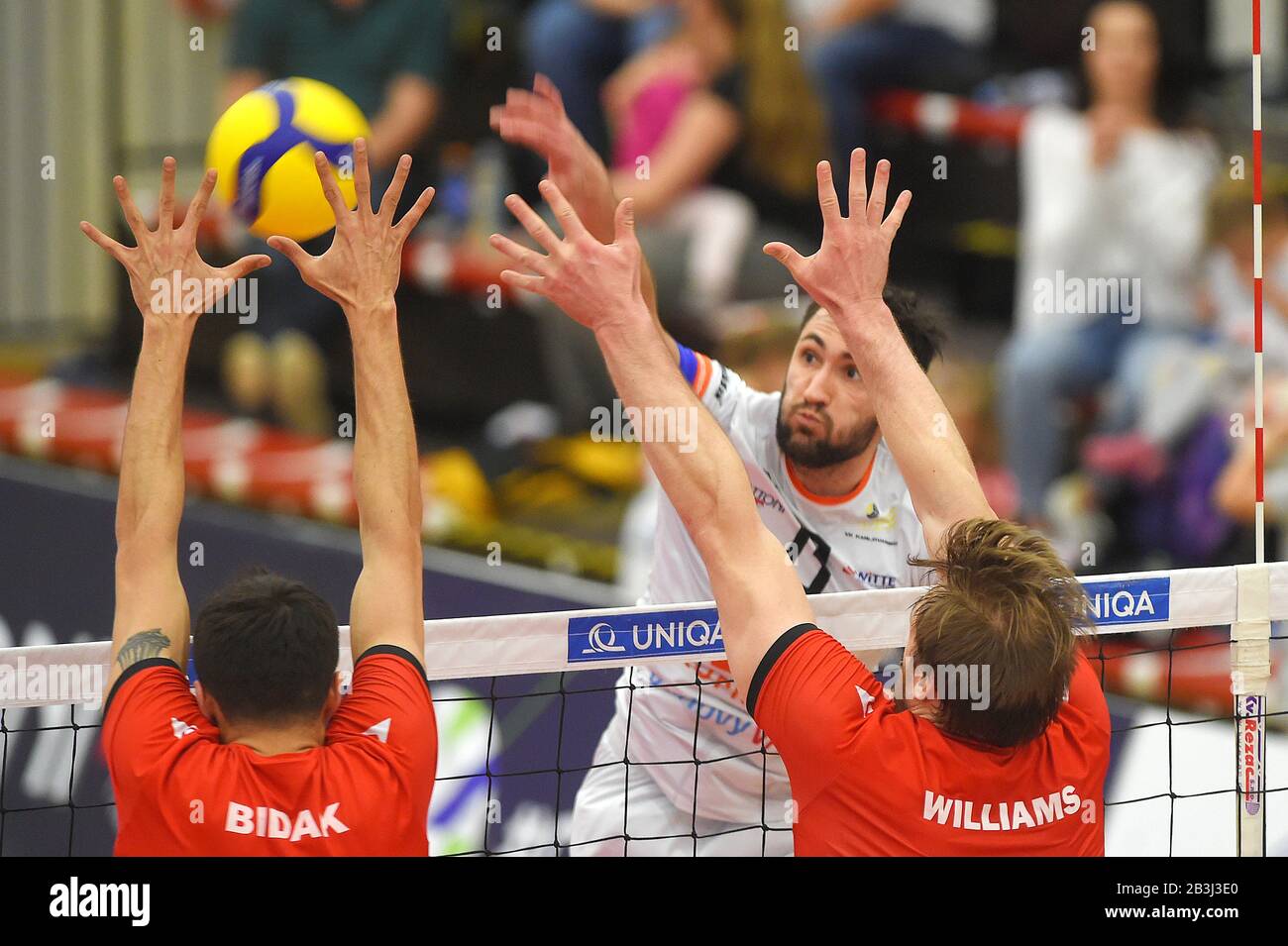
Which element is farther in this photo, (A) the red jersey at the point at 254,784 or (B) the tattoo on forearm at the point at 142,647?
(B) the tattoo on forearm at the point at 142,647

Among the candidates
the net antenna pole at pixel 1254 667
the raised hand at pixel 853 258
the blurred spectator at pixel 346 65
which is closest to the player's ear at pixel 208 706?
the raised hand at pixel 853 258

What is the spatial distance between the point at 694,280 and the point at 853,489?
4.61 meters

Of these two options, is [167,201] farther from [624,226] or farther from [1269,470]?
[1269,470]

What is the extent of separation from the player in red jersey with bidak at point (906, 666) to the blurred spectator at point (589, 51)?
6093mm

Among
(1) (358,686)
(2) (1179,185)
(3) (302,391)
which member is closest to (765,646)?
(1) (358,686)

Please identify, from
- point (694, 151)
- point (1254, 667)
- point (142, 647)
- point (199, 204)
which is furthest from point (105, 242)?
point (694, 151)

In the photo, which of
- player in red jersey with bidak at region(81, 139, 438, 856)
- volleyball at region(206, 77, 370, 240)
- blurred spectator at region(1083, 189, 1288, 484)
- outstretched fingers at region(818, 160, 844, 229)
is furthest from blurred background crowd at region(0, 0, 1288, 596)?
player in red jersey with bidak at region(81, 139, 438, 856)

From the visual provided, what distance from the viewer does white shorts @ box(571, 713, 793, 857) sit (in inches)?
191

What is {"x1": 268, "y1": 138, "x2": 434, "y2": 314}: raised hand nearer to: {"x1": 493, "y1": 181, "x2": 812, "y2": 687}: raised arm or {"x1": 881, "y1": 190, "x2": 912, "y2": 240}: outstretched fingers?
{"x1": 493, "y1": 181, "x2": 812, "y2": 687}: raised arm

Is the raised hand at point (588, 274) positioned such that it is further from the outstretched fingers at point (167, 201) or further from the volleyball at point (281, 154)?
the volleyball at point (281, 154)

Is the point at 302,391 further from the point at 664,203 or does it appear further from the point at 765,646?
the point at 765,646

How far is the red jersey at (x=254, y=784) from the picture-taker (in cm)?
320

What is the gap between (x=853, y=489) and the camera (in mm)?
Answer: 4645

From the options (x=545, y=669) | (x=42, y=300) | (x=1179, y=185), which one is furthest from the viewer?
(x=42, y=300)
